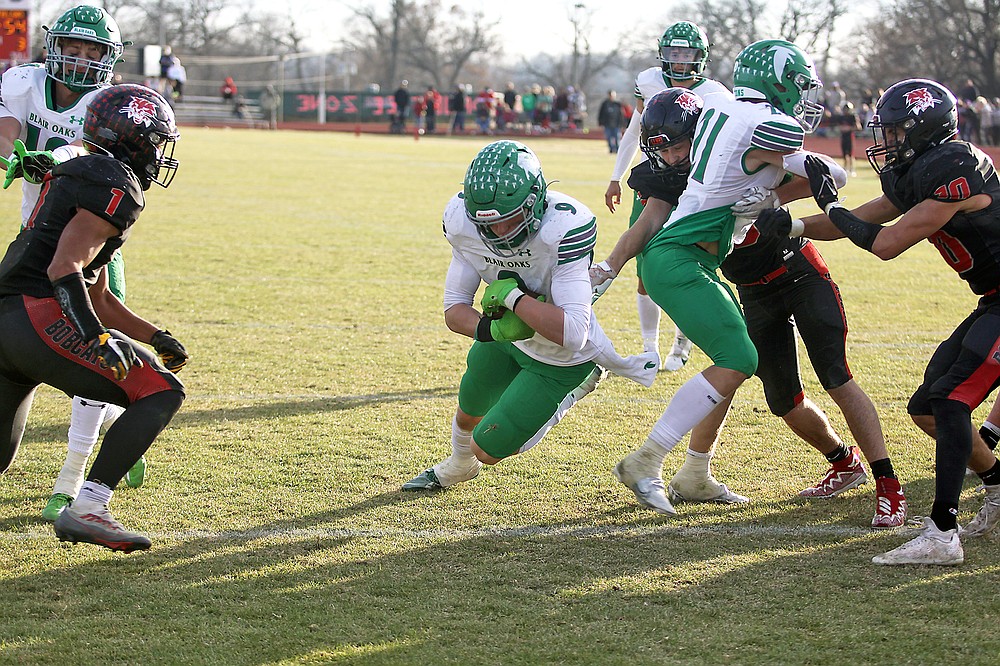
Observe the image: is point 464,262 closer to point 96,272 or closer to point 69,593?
point 96,272

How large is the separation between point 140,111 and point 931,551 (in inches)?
123

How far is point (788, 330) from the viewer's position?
14.9ft

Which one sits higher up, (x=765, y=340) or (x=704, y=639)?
(x=765, y=340)

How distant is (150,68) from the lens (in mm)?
38656

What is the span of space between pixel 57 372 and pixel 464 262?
1.51m

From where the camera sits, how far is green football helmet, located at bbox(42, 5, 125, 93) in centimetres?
492

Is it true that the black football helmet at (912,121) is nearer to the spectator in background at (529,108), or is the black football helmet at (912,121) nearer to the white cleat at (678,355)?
the white cleat at (678,355)

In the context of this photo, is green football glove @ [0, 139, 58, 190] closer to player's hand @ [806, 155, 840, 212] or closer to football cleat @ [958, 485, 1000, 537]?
player's hand @ [806, 155, 840, 212]

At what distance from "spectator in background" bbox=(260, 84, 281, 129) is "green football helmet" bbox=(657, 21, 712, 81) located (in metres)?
37.6

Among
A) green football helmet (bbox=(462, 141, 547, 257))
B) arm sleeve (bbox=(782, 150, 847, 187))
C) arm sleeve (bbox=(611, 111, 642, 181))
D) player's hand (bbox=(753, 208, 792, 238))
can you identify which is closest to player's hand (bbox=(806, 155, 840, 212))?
arm sleeve (bbox=(782, 150, 847, 187))

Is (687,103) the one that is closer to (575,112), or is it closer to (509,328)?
(509,328)

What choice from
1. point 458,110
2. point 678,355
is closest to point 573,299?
point 678,355

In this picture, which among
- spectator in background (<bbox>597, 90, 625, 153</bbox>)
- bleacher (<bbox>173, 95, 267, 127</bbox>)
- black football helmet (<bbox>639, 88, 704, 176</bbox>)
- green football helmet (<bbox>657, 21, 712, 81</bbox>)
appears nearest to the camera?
black football helmet (<bbox>639, 88, 704, 176</bbox>)

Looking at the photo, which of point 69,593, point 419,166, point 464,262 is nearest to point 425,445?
point 464,262
